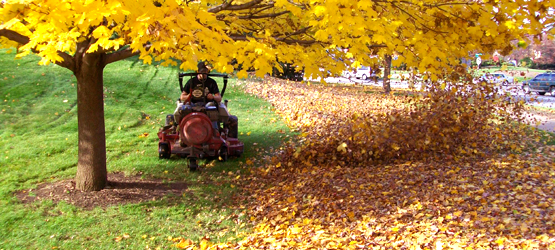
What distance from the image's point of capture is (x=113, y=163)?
25.8ft

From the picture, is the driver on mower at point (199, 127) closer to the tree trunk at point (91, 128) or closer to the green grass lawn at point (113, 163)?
the green grass lawn at point (113, 163)

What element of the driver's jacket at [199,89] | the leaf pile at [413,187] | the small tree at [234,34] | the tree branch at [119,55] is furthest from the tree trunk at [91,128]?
the leaf pile at [413,187]

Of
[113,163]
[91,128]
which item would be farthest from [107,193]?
[113,163]

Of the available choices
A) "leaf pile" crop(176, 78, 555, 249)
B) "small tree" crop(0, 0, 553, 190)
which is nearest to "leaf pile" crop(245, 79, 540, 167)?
"leaf pile" crop(176, 78, 555, 249)

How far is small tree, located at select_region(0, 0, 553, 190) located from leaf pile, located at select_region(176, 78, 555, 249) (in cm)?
165

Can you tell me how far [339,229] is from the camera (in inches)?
185

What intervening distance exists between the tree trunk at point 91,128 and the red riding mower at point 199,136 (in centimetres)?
127

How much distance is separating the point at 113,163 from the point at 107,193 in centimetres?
183

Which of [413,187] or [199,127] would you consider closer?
[413,187]

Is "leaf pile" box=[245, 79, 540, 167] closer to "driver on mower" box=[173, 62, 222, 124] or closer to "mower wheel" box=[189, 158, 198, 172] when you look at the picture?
"mower wheel" box=[189, 158, 198, 172]

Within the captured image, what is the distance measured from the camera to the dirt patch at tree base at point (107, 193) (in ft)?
19.3

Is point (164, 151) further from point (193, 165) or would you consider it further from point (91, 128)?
point (91, 128)

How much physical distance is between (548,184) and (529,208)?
3.58 feet

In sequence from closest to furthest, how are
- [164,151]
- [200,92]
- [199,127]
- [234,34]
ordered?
[234,34] → [199,127] → [200,92] → [164,151]
